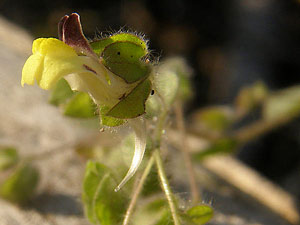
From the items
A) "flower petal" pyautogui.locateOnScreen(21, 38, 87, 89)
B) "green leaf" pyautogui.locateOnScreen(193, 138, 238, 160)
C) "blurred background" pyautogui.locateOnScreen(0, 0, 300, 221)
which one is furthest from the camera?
"blurred background" pyautogui.locateOnScreen(0, 0, 300, 221)

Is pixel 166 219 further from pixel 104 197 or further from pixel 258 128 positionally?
pixel 258 128

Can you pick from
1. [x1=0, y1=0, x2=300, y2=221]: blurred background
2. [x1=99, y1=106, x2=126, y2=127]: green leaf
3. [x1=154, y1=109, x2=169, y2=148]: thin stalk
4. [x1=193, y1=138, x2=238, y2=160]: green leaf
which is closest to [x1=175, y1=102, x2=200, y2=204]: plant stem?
[x1=193, y1=138, x2=238, y2=160]: green leaf

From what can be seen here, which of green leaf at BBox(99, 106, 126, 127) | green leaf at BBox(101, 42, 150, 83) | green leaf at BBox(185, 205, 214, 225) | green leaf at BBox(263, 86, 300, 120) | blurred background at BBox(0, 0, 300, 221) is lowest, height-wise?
green leaf at BBox(185, 205, 214, 225)

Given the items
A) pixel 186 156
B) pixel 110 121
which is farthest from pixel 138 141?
pixel 186 156

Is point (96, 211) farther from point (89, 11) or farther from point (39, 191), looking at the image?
point (89, 11)

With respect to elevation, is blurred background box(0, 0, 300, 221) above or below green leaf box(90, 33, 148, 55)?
above

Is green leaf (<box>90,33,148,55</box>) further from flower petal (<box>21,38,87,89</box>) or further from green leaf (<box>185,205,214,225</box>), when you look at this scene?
green leaf (<box>185,205,214,225</box>)
